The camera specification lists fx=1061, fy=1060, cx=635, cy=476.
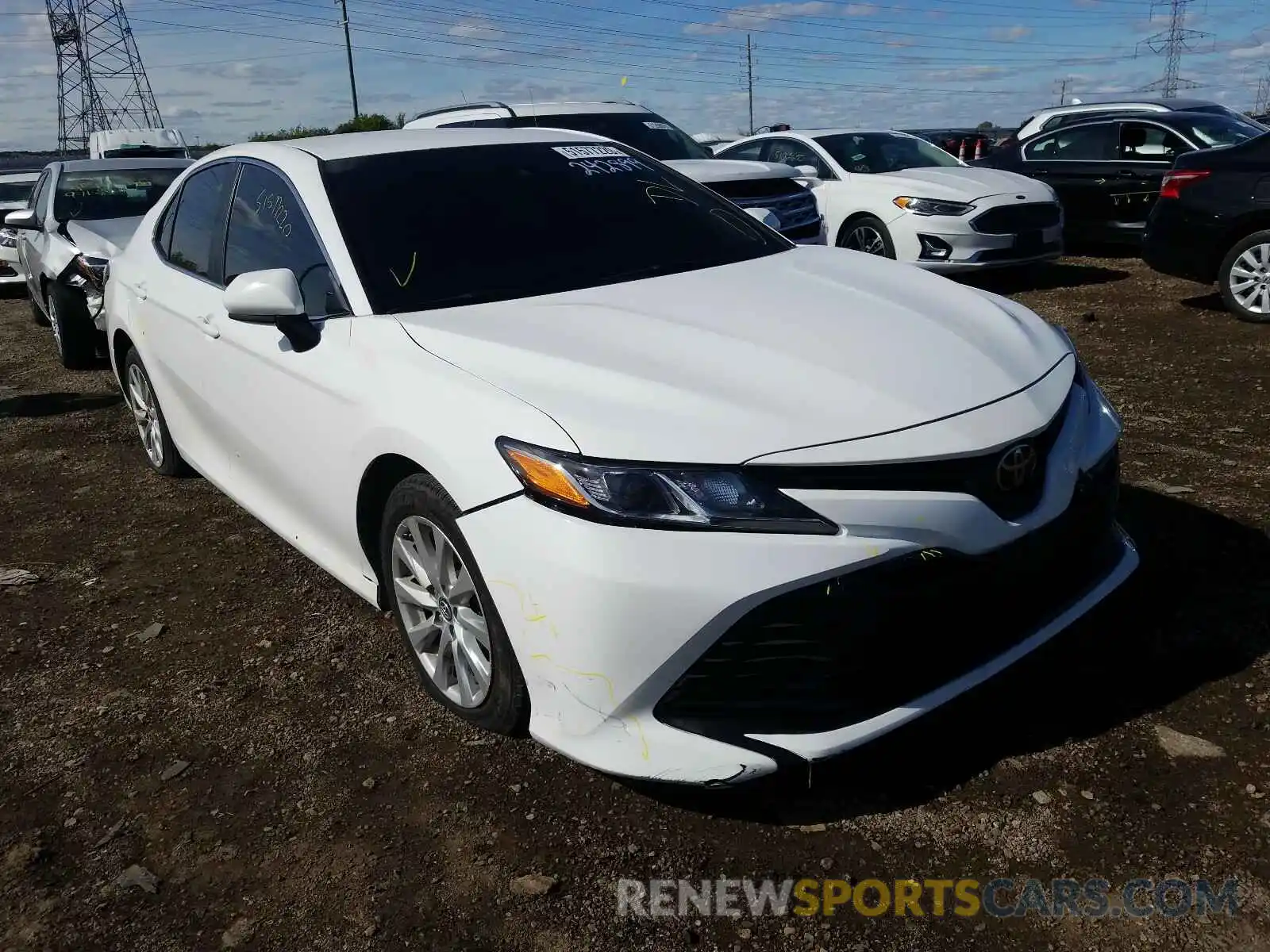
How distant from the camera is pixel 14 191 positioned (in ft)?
48.2

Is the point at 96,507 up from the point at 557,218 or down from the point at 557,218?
down

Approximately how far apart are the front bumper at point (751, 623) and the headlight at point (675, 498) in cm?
3

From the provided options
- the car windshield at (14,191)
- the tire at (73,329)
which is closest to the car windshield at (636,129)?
the tire at (73,329)

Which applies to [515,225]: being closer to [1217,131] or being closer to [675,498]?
[675,498]

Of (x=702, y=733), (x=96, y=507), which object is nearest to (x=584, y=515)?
(x=702, y=733)

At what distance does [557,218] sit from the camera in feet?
11.5

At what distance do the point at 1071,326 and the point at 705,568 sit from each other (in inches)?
261

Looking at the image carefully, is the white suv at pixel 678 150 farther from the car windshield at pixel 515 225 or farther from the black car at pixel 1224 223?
the car windshield at pixel 515 225

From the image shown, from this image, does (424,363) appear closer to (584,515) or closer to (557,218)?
(584,515)

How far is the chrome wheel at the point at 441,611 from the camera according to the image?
2.72 meters

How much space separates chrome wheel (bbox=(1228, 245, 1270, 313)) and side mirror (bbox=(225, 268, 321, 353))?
6.77 m

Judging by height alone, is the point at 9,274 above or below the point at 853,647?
below

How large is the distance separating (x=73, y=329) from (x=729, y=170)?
5.24 meters

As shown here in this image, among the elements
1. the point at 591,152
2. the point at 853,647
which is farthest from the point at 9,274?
the point at 853,647
